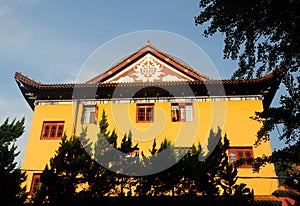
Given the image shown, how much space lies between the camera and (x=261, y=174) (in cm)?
1345

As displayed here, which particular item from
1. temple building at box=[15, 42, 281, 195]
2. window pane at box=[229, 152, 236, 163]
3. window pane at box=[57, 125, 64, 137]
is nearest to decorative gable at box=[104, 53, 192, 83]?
temple building at box=[15, 42, 281, 195]

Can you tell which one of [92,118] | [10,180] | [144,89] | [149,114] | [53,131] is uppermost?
[144,89]

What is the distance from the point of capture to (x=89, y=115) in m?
16.0

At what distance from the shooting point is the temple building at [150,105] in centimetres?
1477

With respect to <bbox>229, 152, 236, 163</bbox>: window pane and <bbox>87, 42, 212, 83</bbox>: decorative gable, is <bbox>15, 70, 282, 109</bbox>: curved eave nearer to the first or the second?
<bbox>87, 42, 212, 83</bbox>: decorative gable

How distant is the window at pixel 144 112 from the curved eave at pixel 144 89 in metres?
0.59

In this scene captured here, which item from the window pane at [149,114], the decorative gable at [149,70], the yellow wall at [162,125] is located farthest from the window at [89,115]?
the window pane at [149,114]

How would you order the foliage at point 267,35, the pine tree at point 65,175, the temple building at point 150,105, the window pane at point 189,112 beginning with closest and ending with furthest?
1. the foliage at point 267,35
2. the pine tree at point 65,175
3. the temple building at point 150,105
4. the window pane at point 189,112

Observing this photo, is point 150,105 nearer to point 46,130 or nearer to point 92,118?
point 92,118

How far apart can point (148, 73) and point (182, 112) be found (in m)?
2.80

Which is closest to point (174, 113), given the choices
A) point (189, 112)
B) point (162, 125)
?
point (189, 112)

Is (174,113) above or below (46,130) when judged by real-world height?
above

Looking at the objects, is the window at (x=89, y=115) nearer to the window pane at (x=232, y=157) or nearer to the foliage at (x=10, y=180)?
the foliage at (x=10, y=180)

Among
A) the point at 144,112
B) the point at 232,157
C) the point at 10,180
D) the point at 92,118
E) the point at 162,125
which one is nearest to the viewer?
the point at 10,180
